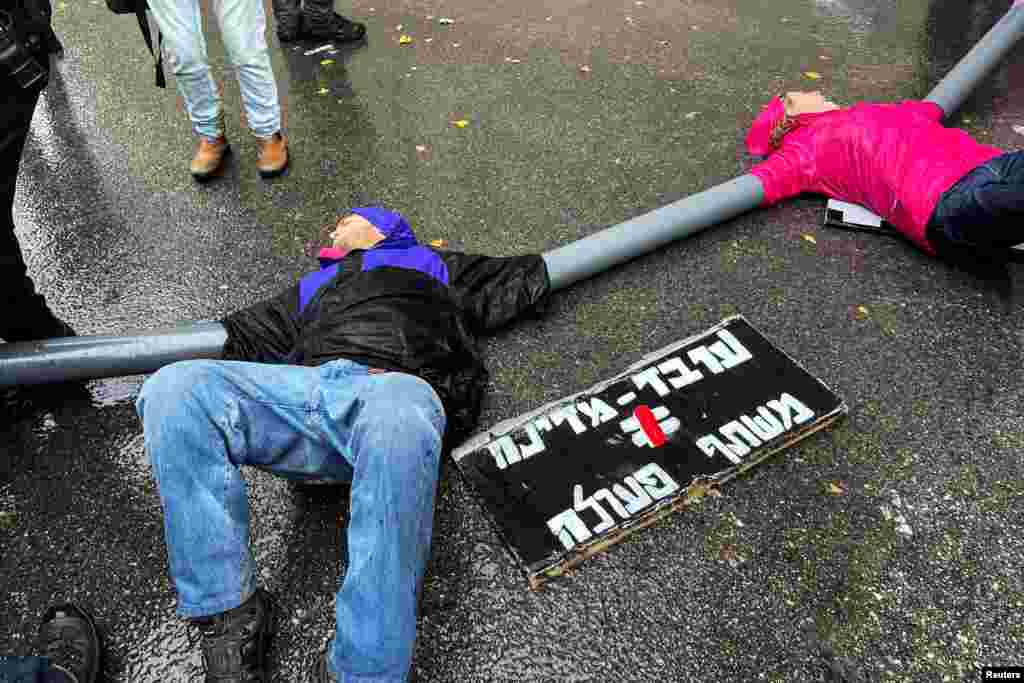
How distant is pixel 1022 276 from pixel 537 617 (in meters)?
2.75

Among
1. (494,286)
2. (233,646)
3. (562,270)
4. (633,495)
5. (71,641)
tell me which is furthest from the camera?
(562,270)

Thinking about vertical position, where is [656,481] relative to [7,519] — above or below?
above

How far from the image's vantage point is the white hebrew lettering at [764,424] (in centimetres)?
250

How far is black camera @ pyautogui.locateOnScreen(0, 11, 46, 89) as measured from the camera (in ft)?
7.29

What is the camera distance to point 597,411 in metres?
2.60

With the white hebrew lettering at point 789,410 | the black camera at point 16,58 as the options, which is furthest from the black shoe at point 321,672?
the black camera at point 16,58

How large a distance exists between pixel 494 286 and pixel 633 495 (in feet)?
3.50

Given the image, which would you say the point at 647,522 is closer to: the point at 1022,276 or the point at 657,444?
the point at 657,444

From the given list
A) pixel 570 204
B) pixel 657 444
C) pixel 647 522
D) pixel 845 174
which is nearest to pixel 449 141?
pixel 570 204

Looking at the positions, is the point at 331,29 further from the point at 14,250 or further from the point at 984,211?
the point at 984,211

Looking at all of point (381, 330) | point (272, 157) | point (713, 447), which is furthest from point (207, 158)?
point (713, 447)

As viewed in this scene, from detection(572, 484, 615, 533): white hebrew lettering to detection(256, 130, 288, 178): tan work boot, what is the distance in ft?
8.72

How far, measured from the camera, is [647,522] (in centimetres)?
228

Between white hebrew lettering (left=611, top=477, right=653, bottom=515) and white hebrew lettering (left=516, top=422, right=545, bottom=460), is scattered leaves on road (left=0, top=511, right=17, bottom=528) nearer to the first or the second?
white hebrew lettering (left=516, top=422, right=545, bottom=460)
